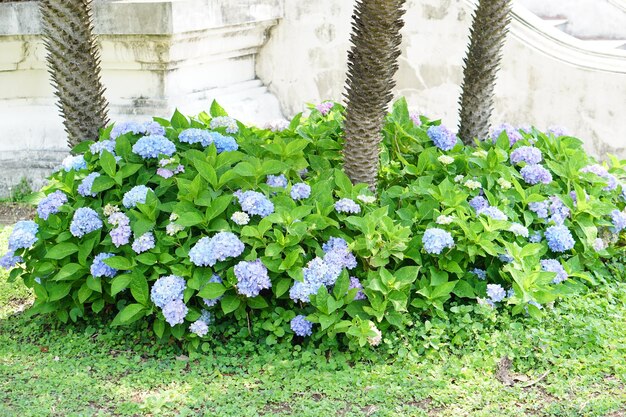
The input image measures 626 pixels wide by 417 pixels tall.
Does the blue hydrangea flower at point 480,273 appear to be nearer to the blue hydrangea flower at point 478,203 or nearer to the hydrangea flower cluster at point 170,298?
the blue hydrangea flower at point 478,203

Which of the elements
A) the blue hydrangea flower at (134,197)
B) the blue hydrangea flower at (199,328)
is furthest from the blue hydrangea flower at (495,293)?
the blue hydrangea flower at (134,197)

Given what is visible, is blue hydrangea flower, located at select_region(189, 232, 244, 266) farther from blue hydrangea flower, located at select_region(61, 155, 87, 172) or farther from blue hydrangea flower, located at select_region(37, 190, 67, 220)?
blue hydrangea flower, located at select_region(61, 155, 87, 172)

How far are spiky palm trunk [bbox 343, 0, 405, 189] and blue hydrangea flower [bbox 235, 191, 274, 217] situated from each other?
64 cm

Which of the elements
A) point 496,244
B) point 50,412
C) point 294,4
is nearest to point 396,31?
point 496,244

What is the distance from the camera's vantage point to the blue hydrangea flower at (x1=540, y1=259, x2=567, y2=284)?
183 inches

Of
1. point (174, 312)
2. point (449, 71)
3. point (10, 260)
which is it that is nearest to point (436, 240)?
point (174, 312)

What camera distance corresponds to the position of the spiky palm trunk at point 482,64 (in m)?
5.38

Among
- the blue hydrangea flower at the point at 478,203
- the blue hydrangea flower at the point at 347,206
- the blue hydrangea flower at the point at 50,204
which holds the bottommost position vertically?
the blue hydrangea flower at the point at 478,203

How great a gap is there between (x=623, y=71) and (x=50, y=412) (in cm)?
481

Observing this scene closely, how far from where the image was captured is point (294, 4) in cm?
733

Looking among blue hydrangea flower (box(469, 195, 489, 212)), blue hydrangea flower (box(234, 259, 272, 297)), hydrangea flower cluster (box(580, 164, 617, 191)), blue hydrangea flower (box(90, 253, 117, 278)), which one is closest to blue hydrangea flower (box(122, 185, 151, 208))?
blue hydrangea flower (box(90, 253, 117, 278))

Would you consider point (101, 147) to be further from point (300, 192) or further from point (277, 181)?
point (300, 192)

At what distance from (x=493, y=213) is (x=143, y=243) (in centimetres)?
188

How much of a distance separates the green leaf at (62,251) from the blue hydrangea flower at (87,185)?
0.99 ft
